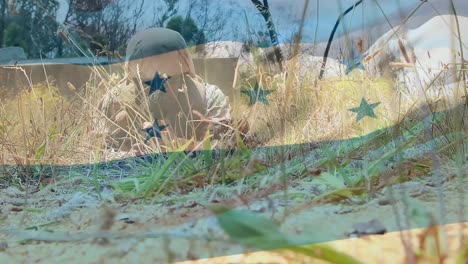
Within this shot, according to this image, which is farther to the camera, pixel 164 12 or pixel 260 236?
pixel 164 12

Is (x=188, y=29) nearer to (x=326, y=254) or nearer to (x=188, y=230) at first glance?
(x=188, y=230)

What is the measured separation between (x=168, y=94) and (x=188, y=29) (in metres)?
0.13

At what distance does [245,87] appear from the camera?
119cm

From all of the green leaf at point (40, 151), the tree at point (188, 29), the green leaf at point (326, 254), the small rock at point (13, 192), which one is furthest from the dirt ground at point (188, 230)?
the tree at point (188, 29)

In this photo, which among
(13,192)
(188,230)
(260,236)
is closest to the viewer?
(260,236)

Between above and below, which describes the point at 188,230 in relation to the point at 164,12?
below

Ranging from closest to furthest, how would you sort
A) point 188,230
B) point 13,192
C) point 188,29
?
point 188,230 < point 13,192 < point 188,29

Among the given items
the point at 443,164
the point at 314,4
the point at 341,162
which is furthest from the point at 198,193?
the point at 314,4

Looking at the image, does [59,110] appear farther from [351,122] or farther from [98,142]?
[351,122]

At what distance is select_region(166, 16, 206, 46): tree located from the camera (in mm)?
1180

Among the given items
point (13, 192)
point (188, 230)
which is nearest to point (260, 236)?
point (188, 230)

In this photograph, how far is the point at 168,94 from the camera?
1181 mm

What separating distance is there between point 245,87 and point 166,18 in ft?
0.63

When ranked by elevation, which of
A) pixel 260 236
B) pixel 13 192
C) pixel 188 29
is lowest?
pixel 13 192
